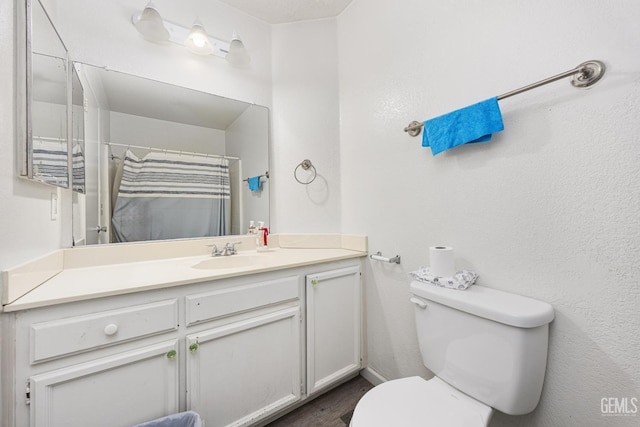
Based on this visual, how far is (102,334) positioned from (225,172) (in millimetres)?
1107

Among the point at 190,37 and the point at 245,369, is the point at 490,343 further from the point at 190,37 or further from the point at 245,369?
the point at 190,37

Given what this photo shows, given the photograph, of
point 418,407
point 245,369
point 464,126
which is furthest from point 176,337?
point 464,126

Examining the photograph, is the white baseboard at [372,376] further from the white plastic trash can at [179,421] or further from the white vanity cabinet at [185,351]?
the white plastic trash can at [179,421]

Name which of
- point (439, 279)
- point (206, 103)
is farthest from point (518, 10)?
point (206, 103)

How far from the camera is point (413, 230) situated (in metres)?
1.32

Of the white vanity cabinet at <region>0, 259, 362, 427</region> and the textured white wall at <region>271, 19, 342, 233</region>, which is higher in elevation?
the textured white wall at <region>271, 19, 342, 233</region>

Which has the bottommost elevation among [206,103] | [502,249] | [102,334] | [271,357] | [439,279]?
[271,357]

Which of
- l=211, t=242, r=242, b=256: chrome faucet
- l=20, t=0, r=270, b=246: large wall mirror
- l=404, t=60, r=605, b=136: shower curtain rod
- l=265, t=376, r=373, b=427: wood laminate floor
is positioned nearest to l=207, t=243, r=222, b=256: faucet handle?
l=211, t=242, r=242, b=256: chrome faucet

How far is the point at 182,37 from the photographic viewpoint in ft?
4.94

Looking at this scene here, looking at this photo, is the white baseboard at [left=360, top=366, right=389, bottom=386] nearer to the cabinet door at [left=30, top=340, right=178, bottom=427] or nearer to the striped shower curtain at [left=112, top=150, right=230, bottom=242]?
the cabinet door at [left=30, top=340, right=178, bottom=427]

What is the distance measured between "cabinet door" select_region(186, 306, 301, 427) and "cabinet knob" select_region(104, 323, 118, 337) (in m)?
0.25

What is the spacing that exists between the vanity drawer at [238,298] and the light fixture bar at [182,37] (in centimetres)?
149

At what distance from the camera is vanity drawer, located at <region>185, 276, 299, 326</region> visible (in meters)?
1.00

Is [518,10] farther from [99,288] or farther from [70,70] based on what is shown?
[70,70]
